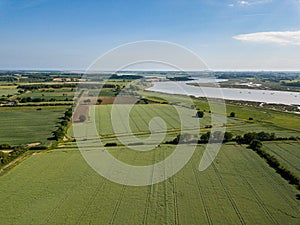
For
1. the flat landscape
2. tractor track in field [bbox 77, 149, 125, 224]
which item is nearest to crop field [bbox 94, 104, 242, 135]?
the flat landscape

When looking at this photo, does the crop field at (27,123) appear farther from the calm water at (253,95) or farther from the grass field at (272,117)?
the calm water at (253,95)

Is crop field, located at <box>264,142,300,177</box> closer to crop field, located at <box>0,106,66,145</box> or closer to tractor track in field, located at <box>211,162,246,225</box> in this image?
tractor track in field, located at <box>211,162,246,225</box>

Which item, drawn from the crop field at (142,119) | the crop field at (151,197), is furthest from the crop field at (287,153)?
the crop field at (142,119)

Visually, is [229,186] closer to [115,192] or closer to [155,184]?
[155,184]

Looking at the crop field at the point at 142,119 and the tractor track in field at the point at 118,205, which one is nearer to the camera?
the tractor track in field at the point at 118,205

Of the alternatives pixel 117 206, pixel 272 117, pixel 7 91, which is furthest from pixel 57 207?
pixel 7 91

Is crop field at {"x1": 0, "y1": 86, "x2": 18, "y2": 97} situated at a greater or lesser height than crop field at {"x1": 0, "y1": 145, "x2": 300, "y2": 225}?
greater
